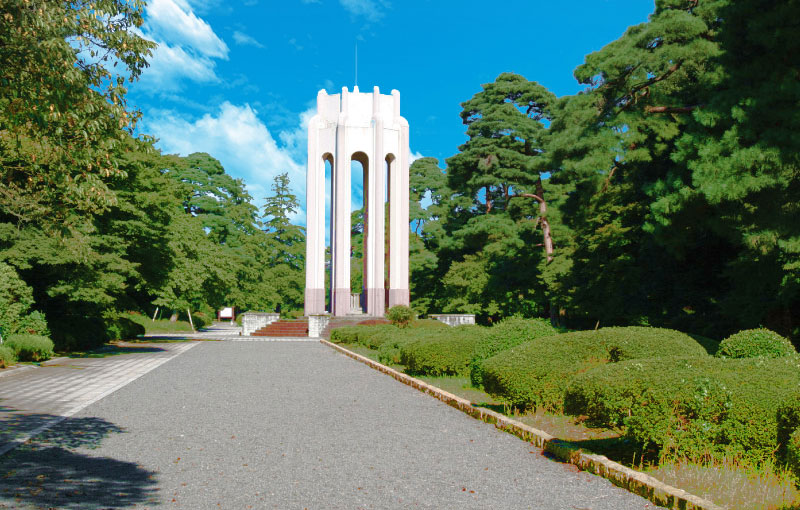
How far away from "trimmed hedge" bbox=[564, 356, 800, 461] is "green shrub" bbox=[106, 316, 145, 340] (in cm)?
2814

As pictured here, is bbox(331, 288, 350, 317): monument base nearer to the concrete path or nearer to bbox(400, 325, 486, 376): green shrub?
the concrete path

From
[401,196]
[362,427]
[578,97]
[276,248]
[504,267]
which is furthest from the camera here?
[276,248]

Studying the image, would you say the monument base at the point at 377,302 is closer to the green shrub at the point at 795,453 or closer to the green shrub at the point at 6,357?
the green shrub at the point at 6,357

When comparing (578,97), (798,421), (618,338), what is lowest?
(798,421)

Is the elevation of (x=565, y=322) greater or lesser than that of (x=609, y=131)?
lesser

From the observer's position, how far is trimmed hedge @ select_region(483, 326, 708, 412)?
8312mm

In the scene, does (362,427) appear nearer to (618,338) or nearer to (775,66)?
(618,338)

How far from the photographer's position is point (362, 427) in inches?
319

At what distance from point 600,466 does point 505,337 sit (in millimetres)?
5514

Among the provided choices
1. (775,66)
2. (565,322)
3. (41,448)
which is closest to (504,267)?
(565,322)

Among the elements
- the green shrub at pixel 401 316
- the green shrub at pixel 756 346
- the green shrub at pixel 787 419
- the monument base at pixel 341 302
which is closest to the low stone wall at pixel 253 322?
the monument base at pixel 341 302

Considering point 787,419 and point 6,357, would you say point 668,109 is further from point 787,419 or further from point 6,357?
point 6,357

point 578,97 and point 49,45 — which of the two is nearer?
point 49,45

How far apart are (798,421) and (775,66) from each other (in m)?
12.1
